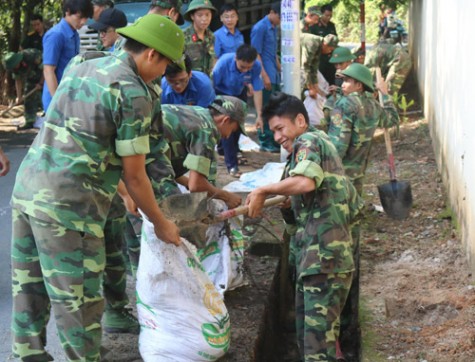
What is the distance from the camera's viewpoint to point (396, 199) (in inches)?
306

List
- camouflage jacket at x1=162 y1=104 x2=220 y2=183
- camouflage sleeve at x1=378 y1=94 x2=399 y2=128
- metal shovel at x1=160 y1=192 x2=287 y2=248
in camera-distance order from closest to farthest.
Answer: metal shovel at x1=160 y1=192 x2=287 y2=248 < camouflage jacket at x1=162 y1=104 x2=220 y2=183 < camouflage sleeve at x1=378 y1=94 x2=399 y2=128

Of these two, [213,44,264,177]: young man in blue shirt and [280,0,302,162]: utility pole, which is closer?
[280,0,302,162]: utility pole

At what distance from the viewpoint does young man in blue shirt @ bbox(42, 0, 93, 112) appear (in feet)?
23.6

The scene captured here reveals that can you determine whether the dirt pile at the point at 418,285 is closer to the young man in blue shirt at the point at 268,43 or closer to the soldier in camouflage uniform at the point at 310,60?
the soldier in camouflage uniform at the point at 310,60

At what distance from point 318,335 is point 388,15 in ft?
63.8

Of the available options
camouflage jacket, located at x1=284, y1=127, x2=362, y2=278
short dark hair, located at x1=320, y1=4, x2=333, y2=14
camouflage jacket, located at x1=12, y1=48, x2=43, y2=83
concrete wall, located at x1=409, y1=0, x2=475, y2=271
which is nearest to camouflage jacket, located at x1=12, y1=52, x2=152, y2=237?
camouflage jacket, located at x1=284, y1=127, x2=362, y2=278

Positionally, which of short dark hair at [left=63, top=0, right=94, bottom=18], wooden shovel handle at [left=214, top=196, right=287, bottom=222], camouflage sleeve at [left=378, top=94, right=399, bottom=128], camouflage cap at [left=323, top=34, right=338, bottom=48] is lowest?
wooden shovel handle at [left=214, top=196, right=287, bottom=222]

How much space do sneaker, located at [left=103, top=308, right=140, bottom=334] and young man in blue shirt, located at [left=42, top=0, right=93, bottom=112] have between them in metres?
2.85

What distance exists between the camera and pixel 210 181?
531 centimetres

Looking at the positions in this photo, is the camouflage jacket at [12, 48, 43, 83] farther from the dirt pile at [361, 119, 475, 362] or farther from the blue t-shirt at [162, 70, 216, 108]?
the blue t-shirt at [162, 70, 216, 108]

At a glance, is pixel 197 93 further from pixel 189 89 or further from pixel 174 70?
pixel 174 70

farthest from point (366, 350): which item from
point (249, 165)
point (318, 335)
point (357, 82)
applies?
point (249, 165)

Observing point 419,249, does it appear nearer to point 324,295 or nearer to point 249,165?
point 324,295

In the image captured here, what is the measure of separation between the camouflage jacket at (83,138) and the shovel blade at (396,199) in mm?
4422
